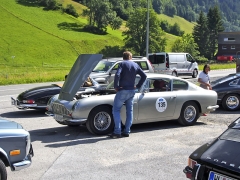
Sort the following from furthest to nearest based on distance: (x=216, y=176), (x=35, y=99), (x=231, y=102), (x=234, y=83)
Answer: (x=234, y=83) < (x=231, y=102) < (x=35, y=99) < (x=216, y=176)

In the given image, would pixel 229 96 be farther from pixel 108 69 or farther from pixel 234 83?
pixel 108 69

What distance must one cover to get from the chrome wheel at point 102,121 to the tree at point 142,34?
71032 millimetres

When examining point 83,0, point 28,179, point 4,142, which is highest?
point 83,0

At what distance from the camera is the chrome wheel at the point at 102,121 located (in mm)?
7781

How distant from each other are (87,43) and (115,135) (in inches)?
2942

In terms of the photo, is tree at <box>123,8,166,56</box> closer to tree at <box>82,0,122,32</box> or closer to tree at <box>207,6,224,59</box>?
tree at <box>82,0,122,32</box>

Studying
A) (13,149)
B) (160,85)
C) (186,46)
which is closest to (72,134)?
(160,85)

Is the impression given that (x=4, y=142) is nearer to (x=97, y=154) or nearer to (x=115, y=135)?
(x=97, y=154)

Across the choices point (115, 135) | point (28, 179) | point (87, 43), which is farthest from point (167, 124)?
point (87, 43)

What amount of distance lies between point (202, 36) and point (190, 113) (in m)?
96.3

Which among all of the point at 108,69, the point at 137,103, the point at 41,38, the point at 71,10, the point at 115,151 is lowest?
the point at 115,151

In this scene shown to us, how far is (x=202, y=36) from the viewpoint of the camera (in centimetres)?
10125

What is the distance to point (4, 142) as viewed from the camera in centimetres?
447

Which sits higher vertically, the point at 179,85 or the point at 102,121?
the point at 179,85
